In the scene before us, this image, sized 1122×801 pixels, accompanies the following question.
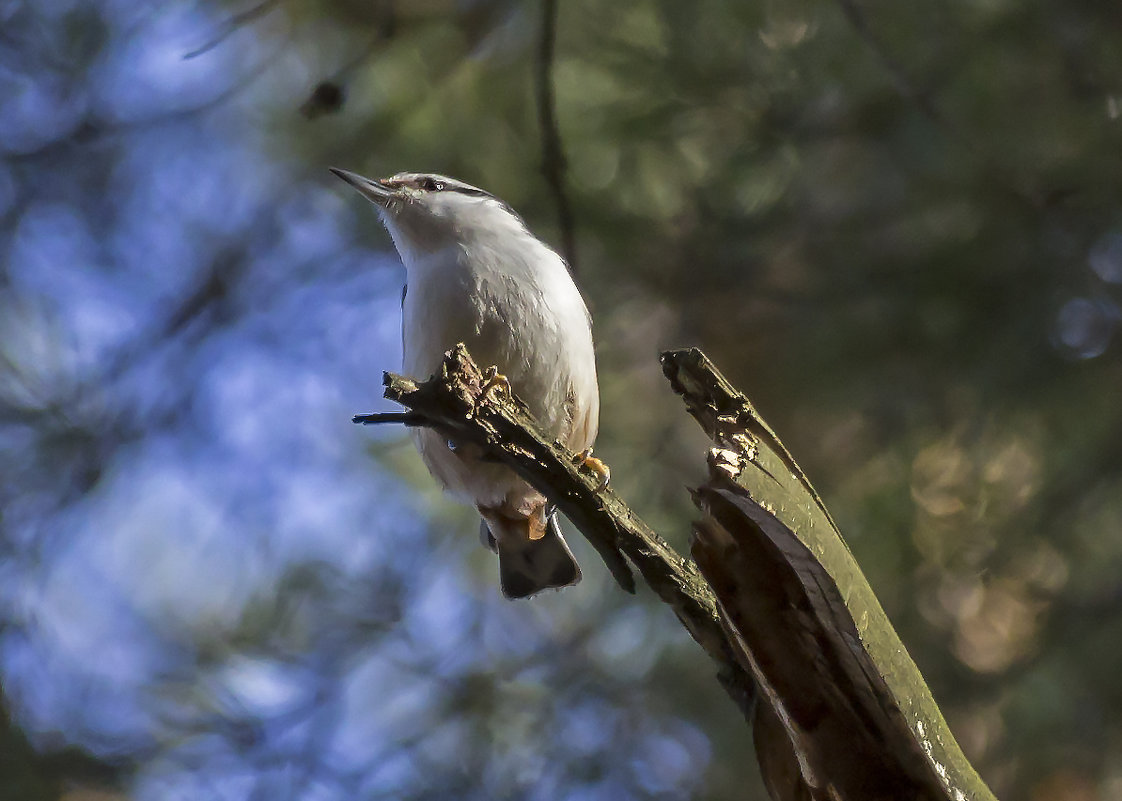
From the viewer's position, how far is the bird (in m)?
2.71

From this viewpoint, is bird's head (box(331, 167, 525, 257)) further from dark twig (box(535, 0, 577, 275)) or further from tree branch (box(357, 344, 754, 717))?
tree branch (box(357, 344, 754, 717))

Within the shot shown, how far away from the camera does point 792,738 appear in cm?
171

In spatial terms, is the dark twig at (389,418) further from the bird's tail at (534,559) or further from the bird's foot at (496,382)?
the bird's tail at (534,559)

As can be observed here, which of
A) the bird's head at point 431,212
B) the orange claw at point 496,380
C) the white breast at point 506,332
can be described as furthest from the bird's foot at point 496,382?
the bird's head at point 431,212

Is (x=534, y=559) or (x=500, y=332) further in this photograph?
(x=534, y=559)

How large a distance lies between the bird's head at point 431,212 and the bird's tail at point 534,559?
824 millimetres

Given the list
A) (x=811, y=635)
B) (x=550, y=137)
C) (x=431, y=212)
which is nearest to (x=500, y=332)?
(x=550, y=137)

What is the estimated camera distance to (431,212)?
315 centimetres

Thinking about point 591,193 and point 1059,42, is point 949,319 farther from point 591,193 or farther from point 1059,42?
point 591,193

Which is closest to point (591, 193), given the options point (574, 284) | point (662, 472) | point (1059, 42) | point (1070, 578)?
point (574, 284)

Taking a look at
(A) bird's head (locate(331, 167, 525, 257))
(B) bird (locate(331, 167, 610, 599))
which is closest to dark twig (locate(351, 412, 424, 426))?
(B) bird (locate(331, 167, 610, 599))

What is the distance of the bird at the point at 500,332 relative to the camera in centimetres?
271

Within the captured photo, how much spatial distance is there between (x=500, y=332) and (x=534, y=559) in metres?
0.86

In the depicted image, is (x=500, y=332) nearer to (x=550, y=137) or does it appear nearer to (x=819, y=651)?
(x=550, y=137)
